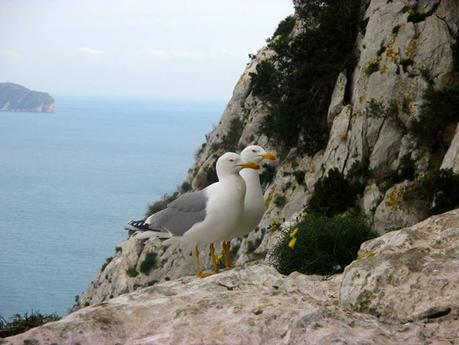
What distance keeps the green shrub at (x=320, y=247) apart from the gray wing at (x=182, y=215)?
42.4 inches

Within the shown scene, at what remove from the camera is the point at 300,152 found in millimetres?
28359

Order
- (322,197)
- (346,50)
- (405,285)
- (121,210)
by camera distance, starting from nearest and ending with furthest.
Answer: (405,285) < (322,197) < (346,50) < (121,210)

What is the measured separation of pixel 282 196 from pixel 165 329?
22.0 m

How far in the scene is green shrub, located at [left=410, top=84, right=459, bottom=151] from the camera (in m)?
21.3

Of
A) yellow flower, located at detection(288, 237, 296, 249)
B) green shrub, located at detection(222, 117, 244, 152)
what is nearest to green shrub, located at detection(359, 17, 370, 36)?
green shrub, located at detection(222, 117, 244, 152)

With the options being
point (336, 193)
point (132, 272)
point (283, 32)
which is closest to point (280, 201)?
point (336, 193)

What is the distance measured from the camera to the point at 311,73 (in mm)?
28141

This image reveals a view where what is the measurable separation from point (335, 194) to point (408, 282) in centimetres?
1646

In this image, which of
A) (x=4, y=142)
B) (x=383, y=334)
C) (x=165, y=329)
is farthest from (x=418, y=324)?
(x=4, y=142)

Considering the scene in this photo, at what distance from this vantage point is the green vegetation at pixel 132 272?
31719 millimetres

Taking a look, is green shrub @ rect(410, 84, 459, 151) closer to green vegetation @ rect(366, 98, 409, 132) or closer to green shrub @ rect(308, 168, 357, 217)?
green vegetation @ rect(366, 98, 409, 132)

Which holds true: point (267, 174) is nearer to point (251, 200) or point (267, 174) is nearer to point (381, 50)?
point (381, 50)

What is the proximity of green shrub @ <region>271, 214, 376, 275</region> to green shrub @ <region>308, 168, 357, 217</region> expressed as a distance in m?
12.6

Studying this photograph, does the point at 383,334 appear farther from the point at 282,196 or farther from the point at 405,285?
the point at 282,196
